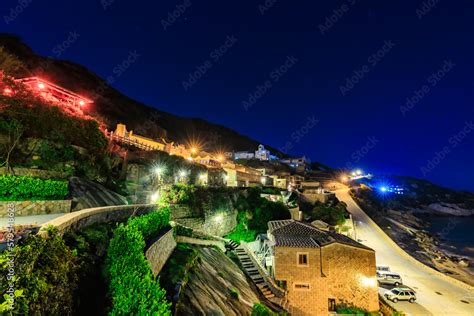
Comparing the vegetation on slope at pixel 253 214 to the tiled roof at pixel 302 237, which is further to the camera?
the vegetation on slope at pixel 253 214

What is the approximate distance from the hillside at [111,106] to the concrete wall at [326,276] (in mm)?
29136

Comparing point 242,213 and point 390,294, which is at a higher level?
point 242,213

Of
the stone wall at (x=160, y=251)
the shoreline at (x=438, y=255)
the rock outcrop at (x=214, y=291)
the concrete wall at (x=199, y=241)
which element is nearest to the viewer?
the rock outcrop at (x=214, y=291)

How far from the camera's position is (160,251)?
1218 centimetres

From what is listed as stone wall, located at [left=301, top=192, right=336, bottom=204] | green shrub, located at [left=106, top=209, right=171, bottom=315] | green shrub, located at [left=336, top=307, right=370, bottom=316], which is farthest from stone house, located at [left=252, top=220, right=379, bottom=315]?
stone wall, located at [left=301, top=192, right=336, bottom=204]

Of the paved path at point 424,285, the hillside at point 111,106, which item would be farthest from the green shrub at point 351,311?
the hillside at point 111,106

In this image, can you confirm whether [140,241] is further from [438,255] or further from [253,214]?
[438,255]

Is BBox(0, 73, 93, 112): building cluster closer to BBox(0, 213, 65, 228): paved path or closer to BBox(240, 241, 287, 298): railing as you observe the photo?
BBox(0, 213, 65, 228): paved path

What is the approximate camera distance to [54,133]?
19500 mm

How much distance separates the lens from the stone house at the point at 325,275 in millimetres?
18453

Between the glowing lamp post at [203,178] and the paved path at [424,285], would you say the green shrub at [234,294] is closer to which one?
the paved path at [424,285]

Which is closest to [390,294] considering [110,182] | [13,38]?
[110,182]

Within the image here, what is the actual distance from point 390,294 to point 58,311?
2487 cm

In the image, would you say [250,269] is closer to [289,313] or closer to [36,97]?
[289,313]
